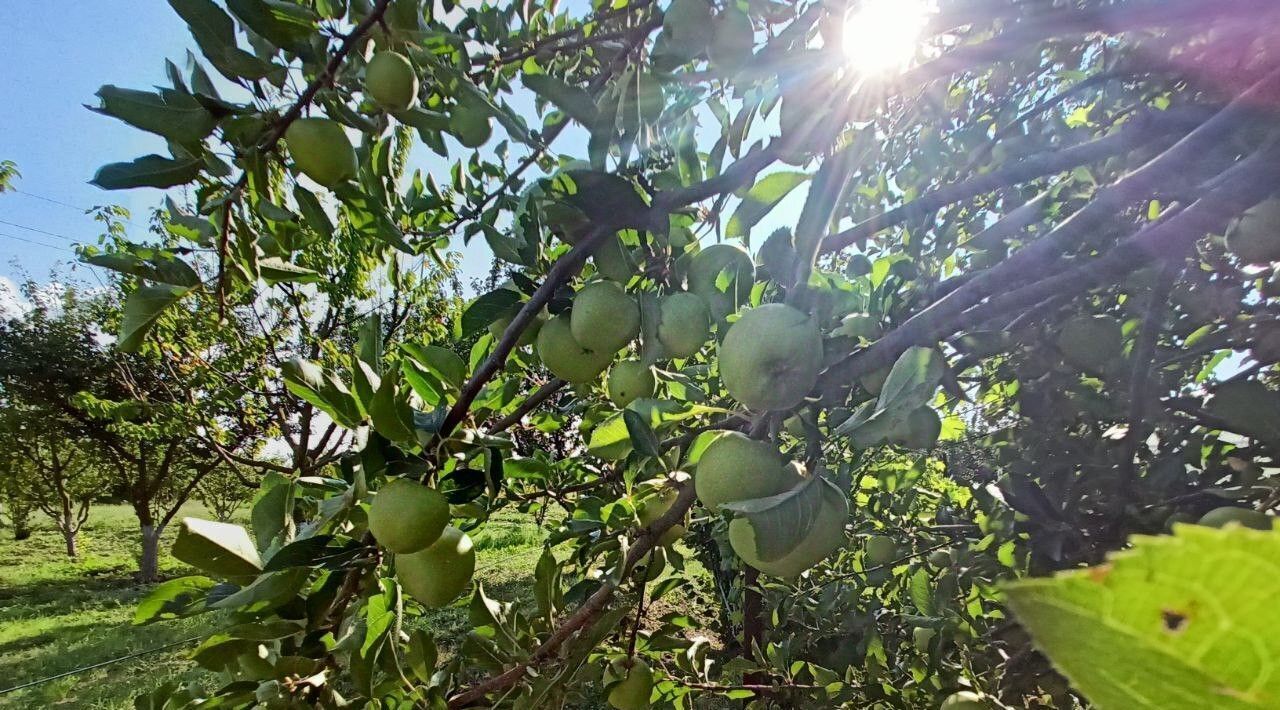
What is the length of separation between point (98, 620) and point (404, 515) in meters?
10.2

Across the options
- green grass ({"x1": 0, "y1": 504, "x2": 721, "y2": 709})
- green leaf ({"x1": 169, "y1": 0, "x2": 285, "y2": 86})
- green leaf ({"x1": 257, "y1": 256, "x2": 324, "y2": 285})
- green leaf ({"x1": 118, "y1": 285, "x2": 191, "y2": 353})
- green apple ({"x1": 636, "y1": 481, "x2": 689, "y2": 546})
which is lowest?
green grass ({"x1": 0, "y1": 504, "x2": 721, "y2": 709})

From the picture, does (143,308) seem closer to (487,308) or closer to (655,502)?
(487,308)

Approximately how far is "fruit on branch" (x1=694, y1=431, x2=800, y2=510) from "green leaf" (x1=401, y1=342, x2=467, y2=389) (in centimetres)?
39

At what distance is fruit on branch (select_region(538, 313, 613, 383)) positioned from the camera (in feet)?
2.85

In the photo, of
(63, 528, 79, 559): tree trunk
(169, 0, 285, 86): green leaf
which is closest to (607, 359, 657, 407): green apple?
(169, 0, 285, 86): green leaf

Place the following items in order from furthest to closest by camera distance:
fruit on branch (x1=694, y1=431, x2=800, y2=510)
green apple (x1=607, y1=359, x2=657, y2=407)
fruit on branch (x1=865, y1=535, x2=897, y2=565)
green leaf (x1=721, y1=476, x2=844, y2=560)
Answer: fruit on branch (x1=865, y1=535, x2=897, y2=565) → green apple (x1=607, y1=359, x2=657, y2=407) → fruit on branch (x1=694, y1=431, x2=800, y2=510) → green leaf (x1=721, y1=476, x2=844, y2=560)

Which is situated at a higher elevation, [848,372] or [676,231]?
[676,231]

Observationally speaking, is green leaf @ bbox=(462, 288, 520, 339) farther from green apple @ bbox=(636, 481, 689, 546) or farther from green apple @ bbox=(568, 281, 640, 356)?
green apple @ bbox=(636, 481, 689, 546)

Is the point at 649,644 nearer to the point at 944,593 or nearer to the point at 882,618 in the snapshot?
the point at 944,593

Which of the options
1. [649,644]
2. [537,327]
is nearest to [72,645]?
[649,644]

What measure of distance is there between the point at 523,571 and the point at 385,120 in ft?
29.3

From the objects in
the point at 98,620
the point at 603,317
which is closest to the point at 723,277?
the point at 603,317

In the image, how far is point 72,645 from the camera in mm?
6797

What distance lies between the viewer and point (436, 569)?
79 centimetres
